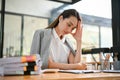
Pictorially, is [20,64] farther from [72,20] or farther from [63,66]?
[72,20]

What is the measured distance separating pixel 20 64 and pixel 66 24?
1002 mm

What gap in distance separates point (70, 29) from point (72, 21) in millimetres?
76

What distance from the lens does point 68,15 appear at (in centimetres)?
181

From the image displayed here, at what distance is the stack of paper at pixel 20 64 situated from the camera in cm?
85

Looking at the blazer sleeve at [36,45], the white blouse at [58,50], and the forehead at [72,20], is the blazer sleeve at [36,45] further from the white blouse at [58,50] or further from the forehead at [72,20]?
the forehead at [72,20]

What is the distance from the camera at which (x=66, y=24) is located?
5.89 feet

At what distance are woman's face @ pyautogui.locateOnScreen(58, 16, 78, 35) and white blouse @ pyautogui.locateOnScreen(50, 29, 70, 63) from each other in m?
0.07

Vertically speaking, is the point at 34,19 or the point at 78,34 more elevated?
the point at 34,19

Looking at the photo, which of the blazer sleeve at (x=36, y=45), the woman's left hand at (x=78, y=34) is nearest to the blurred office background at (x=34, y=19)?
the woman's left hand at (x=78, y=34)

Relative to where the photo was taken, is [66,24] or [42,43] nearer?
[42,43]

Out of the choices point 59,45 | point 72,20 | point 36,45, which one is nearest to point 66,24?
point 72,20

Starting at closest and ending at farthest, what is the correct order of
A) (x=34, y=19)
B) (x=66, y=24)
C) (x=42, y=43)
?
1. (x=42, y=43)
2. (x=66, y=24)
3. (x=34, y=19)

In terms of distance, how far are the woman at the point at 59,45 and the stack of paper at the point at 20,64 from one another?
684 mm

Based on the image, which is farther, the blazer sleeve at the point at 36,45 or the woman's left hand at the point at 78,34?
the woman's left hand at the point at 78,34
